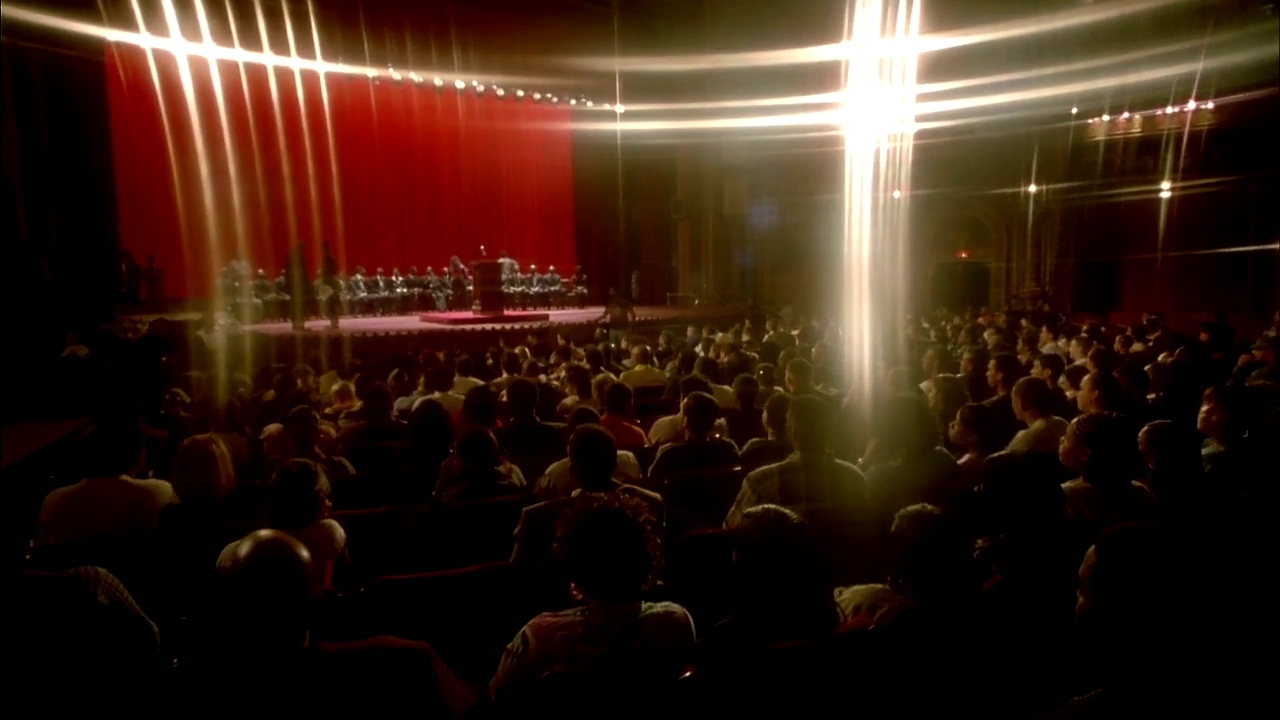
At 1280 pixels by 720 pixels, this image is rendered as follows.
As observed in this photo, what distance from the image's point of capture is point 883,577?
2.87 metres

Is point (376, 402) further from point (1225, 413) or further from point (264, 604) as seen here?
point (1225, 413)

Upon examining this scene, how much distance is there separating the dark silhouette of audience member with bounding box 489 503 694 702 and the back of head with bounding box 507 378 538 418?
2.55m

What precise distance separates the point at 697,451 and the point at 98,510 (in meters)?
2.41

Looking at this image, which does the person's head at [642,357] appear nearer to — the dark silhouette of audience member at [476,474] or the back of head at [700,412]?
the back of head at [700,412]

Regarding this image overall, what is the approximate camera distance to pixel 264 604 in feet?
5.39

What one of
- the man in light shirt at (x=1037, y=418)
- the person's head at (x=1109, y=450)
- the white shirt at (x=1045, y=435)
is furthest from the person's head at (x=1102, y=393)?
the person's head at (x=1109, y=450)

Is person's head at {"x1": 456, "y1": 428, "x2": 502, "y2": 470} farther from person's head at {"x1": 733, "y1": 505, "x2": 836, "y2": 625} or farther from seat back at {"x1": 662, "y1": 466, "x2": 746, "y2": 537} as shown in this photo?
person's head at {"x1": 733, "y1": 505, "x2": 836, "y2": 625}

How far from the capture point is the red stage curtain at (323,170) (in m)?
13.9

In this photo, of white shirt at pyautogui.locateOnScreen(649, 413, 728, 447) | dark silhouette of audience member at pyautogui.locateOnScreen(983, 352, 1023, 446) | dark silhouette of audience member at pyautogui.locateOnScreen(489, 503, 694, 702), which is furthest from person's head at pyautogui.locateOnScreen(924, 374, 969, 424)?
dark silhouette of audience member at pyautogui.locateOnScreen(489, 503, 694, 702)

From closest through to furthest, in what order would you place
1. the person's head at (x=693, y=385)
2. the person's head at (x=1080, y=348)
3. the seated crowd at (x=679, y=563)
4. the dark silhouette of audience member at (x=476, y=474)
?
the seated crowd at (x=679, y=563), the dark silhouette of audience member at (x=476, y=474), the person's head at (x=693, y=385), the person's head at (x=1080, y=348)

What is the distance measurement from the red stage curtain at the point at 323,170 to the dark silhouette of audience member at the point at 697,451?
12.2m

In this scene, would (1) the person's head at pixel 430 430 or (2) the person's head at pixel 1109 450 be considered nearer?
(2) the person's head at pixel 1109 450

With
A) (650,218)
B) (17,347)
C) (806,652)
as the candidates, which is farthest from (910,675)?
(650,218)

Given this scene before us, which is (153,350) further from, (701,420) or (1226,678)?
(1226,678)
